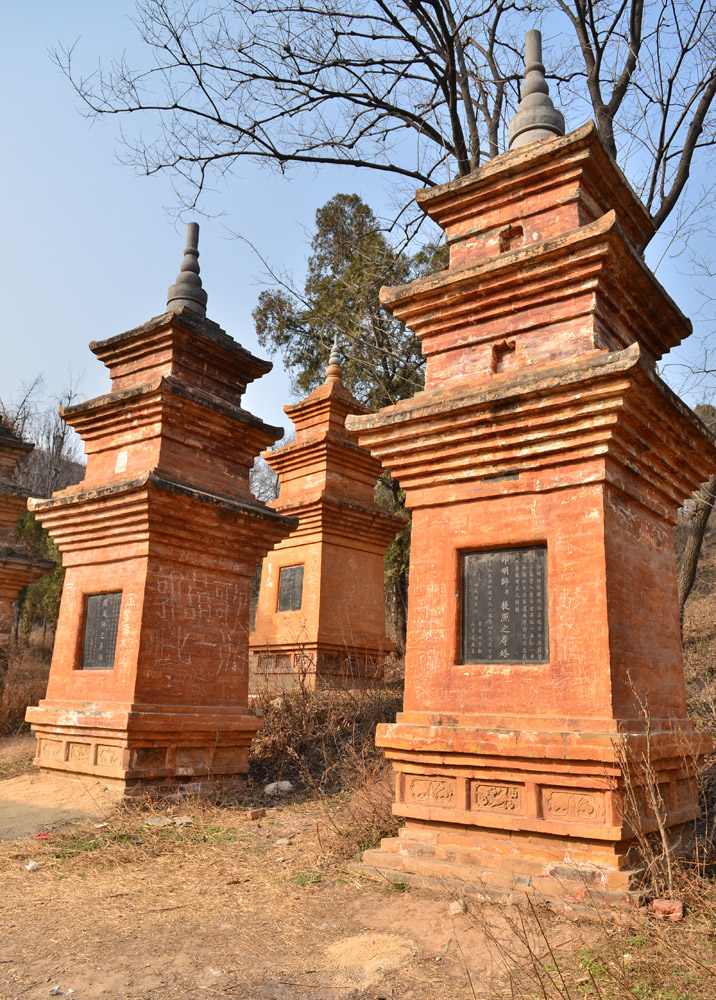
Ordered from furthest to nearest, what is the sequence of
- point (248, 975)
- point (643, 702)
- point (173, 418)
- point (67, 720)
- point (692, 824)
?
point (173, 418) < point (67, 720) < point (692, 824) < point (643, 702) < point (248, 975)

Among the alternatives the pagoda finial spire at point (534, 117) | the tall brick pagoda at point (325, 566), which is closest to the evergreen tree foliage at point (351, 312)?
the tall brick pagoda at point (325, 566)

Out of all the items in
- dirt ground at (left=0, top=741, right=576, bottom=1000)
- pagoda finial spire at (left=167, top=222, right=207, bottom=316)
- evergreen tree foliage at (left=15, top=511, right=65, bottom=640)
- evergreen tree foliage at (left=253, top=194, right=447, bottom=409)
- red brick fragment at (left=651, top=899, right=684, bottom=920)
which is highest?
evergreen tree foliage at (left=253, top=194, right=447, bottom=409)

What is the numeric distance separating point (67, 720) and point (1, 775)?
1.61 metres

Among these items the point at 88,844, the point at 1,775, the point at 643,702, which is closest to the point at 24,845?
the point at 88,844

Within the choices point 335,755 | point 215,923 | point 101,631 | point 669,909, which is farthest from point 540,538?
point 101,631

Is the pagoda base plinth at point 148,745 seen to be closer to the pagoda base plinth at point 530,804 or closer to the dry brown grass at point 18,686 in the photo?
the pagoda base plinth at point 530,804

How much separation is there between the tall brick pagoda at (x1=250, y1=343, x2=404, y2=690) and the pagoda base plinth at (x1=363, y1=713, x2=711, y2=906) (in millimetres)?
5991

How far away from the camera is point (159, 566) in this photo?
7777 millimetres

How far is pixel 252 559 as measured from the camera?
8.78 metres

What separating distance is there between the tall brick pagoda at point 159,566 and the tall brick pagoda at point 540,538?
2.79 meters

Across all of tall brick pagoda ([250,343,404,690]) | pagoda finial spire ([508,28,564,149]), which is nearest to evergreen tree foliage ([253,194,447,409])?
tall brick pagoda ([250,343,404,690])

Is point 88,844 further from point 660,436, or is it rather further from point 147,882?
point 660,436

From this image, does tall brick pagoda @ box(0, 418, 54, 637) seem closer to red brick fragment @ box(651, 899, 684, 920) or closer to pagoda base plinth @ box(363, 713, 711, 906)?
pagoda base plinth @ box(363, 713, 711, 906)

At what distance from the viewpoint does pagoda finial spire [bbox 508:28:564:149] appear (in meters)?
6.61
